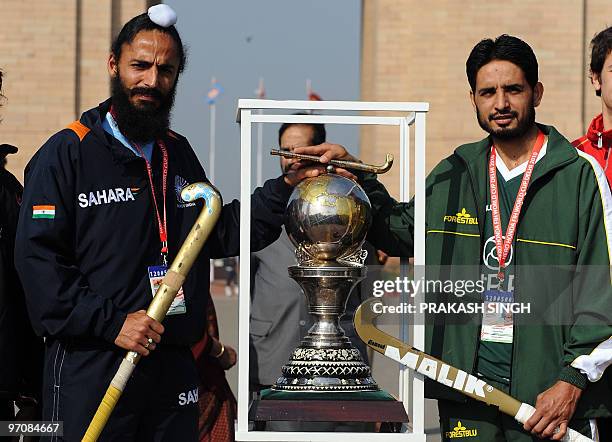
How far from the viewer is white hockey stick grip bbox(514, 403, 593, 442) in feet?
13.1

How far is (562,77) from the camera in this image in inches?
693

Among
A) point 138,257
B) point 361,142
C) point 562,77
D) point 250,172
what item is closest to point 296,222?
point 250,172

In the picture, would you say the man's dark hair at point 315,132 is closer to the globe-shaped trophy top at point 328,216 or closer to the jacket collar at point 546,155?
the jacket collar at point 546,155

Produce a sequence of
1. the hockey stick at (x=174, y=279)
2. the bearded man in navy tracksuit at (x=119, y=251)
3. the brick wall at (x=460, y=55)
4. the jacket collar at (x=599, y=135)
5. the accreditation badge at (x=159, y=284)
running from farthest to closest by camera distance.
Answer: the brick wall at (x=460, y=55), the jacket collar at (x=599, y=135), the accreditation badge at (x=159, y=284), the bearded man in navy tracksuit at (x=119, y=251), the hockey stick at (x=174, y=279)

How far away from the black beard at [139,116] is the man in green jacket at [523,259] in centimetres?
54

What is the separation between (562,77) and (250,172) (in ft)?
46.5

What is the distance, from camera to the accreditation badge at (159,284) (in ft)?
13.3

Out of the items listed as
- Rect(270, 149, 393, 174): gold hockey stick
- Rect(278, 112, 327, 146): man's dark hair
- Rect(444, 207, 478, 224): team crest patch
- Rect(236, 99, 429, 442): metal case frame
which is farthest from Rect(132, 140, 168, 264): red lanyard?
Rect(278, 112, 327, 146): man's dark hair

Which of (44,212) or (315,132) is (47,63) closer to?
(315,132)

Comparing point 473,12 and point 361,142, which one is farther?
point 361,142

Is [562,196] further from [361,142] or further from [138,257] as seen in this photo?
[361,142]

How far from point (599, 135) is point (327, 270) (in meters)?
1.30

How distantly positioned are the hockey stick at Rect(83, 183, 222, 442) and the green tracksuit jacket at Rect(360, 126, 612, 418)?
797mm

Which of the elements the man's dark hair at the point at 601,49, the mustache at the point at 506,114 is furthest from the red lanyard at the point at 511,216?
the man's dark hair at the point at 601,49
